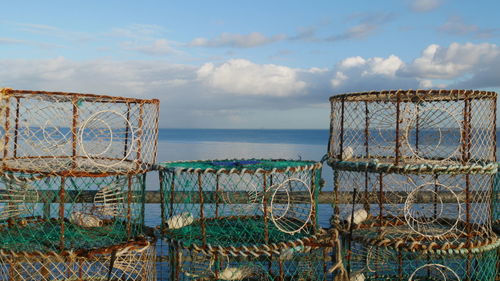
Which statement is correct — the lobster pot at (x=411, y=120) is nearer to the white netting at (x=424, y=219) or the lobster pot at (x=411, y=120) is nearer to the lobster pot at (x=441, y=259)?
the white netting at (x=424, y=219)

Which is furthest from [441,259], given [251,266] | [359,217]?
[251,266]

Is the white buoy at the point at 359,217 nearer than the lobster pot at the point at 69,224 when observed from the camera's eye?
No

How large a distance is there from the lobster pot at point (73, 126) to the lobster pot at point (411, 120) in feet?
5.82

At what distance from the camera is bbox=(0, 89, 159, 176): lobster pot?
12.0ft

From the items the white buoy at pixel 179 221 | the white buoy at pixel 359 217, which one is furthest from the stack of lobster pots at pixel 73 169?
the white buoy at pixel 359 217

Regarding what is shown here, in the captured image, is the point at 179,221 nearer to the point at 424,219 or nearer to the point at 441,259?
the point at 441,259

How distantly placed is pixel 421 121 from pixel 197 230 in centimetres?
318

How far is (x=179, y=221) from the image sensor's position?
398 cm

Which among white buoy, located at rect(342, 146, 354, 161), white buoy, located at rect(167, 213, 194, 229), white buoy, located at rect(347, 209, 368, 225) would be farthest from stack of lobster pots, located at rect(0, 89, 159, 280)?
white buoy, located at rect(347, 209, 368, 225)

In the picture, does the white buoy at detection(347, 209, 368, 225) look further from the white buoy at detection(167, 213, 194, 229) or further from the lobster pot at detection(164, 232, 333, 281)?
the white buoy at detection(167, 213, 194, 229)

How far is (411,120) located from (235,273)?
2.23 metres

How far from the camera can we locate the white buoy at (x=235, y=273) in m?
4.02

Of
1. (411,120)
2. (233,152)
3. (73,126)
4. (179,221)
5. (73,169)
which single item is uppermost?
(411,120)

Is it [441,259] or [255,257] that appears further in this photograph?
[441,259]
